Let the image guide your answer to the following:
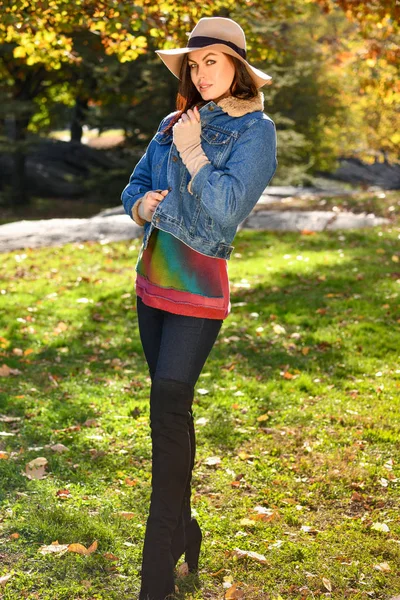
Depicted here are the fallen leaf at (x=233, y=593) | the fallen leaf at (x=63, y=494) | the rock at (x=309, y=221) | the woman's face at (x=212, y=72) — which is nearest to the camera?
the woman's face at (x=212, y=72)

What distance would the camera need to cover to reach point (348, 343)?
7.42 metres

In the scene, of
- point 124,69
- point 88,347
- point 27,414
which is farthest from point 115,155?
point 27,414

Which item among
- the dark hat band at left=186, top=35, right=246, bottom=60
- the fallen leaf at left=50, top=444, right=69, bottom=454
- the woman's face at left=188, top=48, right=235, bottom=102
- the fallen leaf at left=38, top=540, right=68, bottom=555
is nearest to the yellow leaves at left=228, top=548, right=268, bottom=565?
the fallen leaf at left=38, top=540, right=68, bottom=555

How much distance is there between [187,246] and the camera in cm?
308

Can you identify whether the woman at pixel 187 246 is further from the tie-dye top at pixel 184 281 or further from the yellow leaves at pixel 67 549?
the yellow leaves at pixel 67 549

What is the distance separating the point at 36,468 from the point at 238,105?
2.80 metres

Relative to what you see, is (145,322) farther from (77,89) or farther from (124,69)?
(77,89)

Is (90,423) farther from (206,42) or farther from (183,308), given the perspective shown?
(206,42)

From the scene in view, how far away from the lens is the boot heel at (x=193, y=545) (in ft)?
11.5

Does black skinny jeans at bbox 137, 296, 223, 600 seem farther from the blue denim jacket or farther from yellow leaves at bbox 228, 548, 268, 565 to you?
yellow leaves at bbox 228, 548, 268, 565

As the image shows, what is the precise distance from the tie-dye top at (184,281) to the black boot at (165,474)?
313 millimetres

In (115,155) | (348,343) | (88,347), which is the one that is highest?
(348,343)

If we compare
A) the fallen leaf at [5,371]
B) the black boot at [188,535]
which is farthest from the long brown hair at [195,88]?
the fallen leaf at [5,371]

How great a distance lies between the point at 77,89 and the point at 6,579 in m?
21.8
